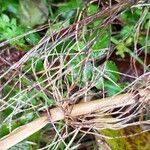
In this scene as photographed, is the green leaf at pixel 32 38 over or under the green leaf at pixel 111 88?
over

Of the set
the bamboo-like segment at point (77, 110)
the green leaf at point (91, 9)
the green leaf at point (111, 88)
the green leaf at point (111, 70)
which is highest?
the green leaf at point (91, 9)

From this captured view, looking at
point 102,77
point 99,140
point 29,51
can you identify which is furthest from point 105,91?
point 29,51

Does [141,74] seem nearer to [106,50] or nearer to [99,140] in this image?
[106,50]

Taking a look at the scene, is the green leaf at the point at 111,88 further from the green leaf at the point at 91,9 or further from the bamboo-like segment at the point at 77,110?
the green leaf at the point at 91,9

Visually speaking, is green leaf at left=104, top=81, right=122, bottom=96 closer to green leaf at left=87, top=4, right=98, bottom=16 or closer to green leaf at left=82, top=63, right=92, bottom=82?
green leaf at left=82, top=63, right=92, bottom=82

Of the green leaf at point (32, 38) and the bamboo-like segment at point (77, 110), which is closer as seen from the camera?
the bamboo-like segment at point (77, 110)

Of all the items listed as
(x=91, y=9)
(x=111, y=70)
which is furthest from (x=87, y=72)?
(x=91, y=9)

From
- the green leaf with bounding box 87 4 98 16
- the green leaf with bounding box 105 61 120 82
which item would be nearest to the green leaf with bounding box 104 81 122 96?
the green leaf with bounding box 105 61 120 82

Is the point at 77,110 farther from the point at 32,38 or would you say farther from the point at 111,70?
the point at 32,38

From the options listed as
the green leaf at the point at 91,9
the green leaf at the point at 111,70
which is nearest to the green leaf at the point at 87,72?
the green leaf at the point at 111,70
